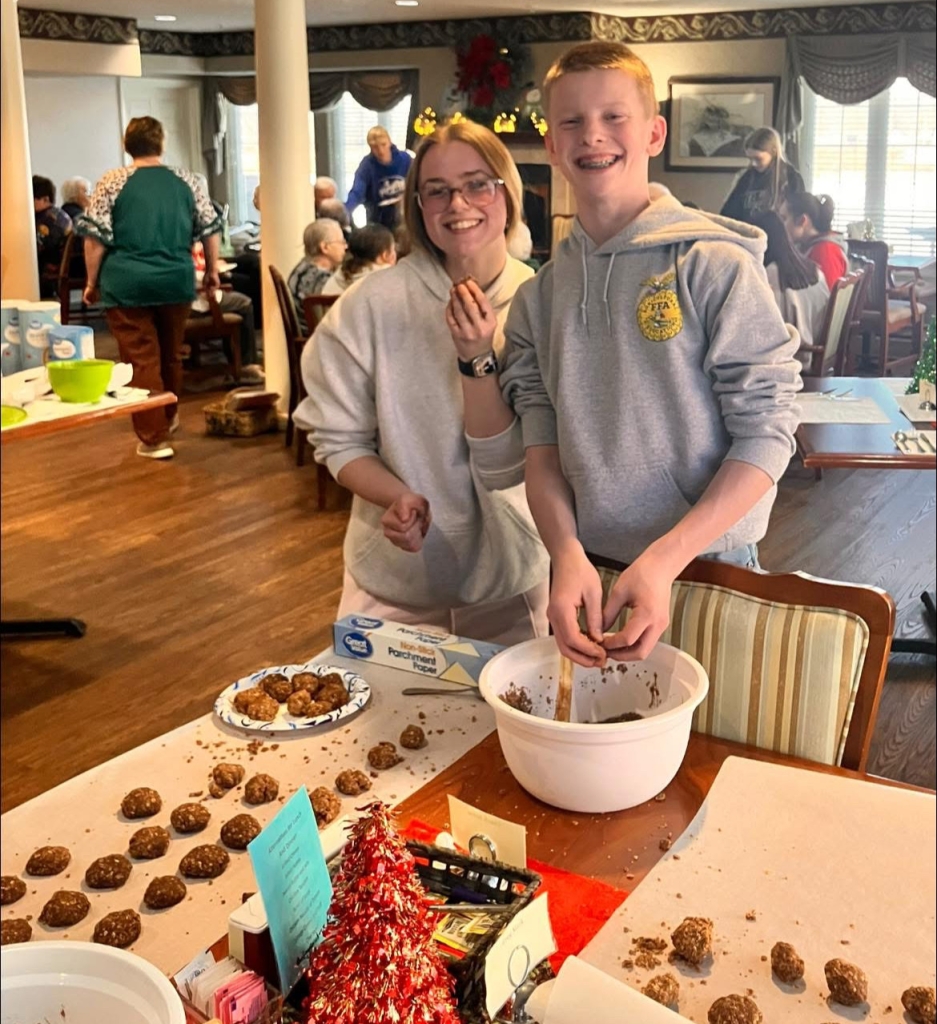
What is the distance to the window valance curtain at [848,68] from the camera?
75 cm

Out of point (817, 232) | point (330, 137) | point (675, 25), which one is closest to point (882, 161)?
point (817, 232)

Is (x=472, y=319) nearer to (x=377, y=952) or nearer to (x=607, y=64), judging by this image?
(x=607, y=64)

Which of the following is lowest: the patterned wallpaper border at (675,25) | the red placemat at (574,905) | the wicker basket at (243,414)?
→ the red placemat at (574,905)

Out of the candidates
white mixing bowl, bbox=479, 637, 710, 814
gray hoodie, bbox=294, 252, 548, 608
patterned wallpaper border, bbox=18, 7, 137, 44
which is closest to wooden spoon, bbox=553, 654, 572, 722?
white mixing bowl, bbox=479, 637, 710, 814

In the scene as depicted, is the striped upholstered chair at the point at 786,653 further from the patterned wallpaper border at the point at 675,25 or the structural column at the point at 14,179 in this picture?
the structural column at the point at 14,179

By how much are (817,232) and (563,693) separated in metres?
0.38

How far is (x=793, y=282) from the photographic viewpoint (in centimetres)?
79

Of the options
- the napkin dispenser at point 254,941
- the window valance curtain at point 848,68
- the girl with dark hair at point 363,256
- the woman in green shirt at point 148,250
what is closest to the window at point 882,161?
the window valance curtain at point 848,68

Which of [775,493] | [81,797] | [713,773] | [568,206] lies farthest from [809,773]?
[81,797]

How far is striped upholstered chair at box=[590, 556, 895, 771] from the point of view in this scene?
0.92m

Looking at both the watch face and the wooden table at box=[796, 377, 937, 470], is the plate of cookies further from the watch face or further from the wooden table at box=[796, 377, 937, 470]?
the wooden table at box=[796, 377, 937, 470]

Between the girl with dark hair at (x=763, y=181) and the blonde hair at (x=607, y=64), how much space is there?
3.1 inches

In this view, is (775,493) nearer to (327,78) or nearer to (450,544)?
(450,544)

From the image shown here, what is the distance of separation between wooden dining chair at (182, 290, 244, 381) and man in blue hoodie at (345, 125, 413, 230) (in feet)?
0.42
